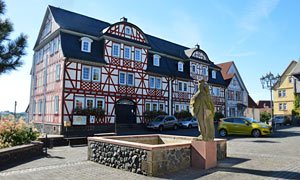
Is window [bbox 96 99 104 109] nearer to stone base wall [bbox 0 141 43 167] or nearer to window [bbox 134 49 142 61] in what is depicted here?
window [bbox 134 49 142 61]

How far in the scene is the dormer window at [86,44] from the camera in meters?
21.9

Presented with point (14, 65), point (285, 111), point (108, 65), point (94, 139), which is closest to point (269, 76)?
point (108, 65)

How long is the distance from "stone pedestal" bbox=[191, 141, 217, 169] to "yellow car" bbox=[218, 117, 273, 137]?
10.4 meters

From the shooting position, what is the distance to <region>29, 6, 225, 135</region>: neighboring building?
20.5 metres

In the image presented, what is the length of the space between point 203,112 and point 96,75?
52.8ft

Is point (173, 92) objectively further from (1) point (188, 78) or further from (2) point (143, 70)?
(2) point (143, 70)

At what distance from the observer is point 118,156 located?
25.1 ft

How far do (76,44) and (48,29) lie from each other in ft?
15.9

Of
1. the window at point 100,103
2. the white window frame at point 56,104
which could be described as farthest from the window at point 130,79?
the white window frame at point 56,104

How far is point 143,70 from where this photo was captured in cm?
2608

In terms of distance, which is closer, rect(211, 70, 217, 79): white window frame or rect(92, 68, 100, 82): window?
rect(92, 68, 100, 82): window

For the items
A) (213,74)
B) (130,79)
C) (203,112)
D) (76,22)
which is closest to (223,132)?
(203,112)

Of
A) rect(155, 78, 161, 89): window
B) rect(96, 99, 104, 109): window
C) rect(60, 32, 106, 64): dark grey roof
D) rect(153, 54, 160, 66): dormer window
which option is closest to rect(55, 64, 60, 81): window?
rect(60, 32, 106, 64): dark grey roof

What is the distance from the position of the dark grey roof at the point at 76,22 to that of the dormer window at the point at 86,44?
0.85 m
